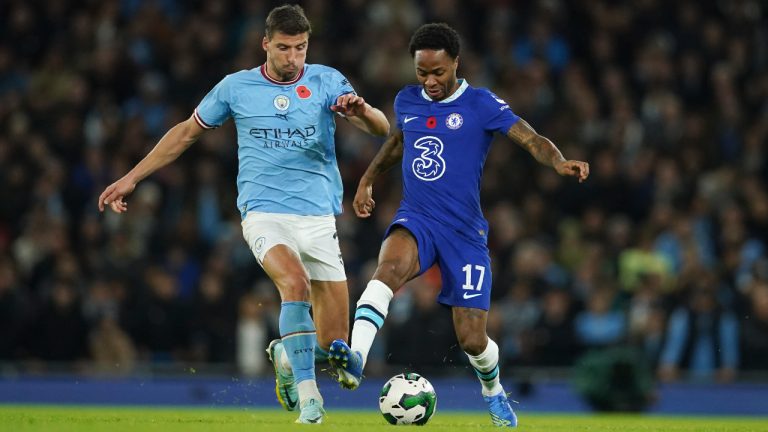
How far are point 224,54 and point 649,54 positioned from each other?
18.4ft

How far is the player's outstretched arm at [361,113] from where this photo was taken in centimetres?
926

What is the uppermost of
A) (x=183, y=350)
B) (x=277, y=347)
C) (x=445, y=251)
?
(x=445, y=251)

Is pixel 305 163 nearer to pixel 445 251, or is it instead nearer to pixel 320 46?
pixel 445 251

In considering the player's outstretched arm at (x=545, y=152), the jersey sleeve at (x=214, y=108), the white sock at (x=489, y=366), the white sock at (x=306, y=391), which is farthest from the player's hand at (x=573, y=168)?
the jersey sleeve at (x=214, y=108)

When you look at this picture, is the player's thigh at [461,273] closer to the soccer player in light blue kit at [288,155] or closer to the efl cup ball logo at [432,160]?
the efl cup ball logo at [432,160]

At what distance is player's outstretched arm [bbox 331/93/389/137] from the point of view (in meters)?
9.26

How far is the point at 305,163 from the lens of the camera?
969 centimetres

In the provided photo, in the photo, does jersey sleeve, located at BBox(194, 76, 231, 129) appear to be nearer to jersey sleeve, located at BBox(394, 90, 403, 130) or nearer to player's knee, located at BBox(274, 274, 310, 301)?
jersey sleeve, located at BBox(394, 90, 403, 130)

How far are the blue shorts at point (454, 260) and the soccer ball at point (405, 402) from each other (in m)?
0.62

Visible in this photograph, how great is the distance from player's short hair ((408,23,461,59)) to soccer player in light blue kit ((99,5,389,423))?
0.54 meters

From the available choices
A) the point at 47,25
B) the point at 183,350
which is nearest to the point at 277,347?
the point at 183,350

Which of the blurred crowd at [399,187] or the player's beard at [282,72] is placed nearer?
the player's beard at [282,72]

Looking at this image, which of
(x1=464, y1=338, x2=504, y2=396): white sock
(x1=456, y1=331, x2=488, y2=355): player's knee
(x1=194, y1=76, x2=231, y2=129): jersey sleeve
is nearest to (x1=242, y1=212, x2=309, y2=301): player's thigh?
(x1=194, y1=76, x2=231, y2=129): jersey sleeve

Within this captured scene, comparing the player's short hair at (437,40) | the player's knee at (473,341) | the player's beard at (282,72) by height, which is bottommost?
the player's knee at (473,341)
